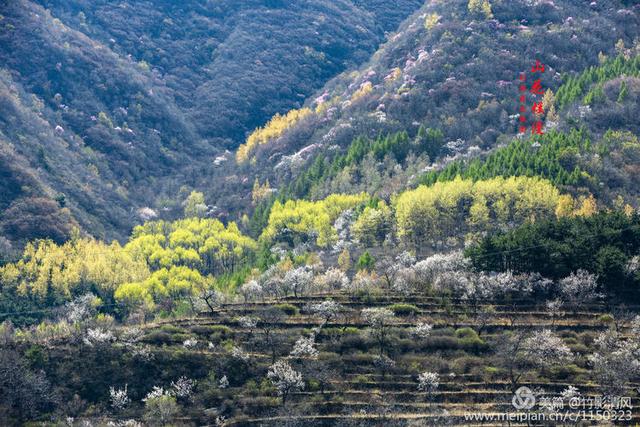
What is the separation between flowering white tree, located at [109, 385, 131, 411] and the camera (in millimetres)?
81300

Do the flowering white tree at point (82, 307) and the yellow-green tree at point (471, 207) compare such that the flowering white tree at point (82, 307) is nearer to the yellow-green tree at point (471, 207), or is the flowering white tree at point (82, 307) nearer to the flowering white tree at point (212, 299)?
the flowering white tree at point (212, 299)

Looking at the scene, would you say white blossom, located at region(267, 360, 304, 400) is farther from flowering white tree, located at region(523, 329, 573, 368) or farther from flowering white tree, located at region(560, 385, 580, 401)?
flowering white tree, located at region(560, 385, 580, 401)

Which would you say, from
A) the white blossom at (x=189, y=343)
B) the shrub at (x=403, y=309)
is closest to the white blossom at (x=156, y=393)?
the white blossom at (x=189, y=343)

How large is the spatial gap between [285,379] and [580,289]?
36.4 m

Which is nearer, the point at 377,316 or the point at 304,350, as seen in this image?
the point at 304,350

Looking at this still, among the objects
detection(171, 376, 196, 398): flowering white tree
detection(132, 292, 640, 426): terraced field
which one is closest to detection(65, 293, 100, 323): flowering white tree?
detection(132, 292, 640, 426): terraced field

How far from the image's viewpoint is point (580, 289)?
3713 inches

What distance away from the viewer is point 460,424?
7525cm

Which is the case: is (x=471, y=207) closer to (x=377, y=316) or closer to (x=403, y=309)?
(x=403, y=309)

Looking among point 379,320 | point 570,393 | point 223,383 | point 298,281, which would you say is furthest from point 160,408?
point 570,393

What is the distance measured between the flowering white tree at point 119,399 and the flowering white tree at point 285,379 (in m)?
14.6

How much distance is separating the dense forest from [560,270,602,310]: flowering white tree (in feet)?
0.84

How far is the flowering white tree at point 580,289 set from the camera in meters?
94.2

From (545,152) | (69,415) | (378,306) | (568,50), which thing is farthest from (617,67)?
(69,415)
